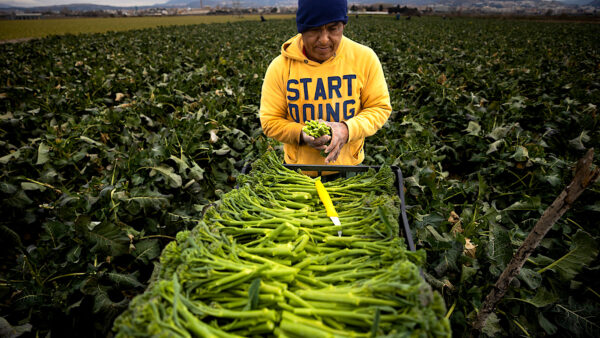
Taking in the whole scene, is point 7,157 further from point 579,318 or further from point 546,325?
point 579,318

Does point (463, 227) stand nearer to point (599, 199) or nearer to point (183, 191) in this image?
point (599, 199)

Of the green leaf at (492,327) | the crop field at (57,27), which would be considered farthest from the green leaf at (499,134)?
the crop field at (57,27)

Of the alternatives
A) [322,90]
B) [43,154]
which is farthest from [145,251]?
[43,154]

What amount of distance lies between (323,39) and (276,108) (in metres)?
0.69

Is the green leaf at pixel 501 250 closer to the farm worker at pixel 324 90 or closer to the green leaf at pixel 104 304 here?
the farm worker at pixel 324 90

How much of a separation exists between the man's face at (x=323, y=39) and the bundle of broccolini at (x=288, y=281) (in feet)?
4.05

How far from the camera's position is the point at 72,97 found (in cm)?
660

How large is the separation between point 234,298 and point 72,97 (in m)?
7.73

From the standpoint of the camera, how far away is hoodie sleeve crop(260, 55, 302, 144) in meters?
2.33

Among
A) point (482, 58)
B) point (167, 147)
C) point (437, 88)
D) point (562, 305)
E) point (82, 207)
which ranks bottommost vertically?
point (562, 305)

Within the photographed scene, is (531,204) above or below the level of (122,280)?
above

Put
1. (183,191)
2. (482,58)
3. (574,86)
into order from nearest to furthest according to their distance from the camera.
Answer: (183,191) → (574,86) → (482,58)

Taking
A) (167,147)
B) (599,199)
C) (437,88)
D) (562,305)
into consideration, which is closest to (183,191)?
(167,147)

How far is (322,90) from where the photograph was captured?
2365 millimetres
